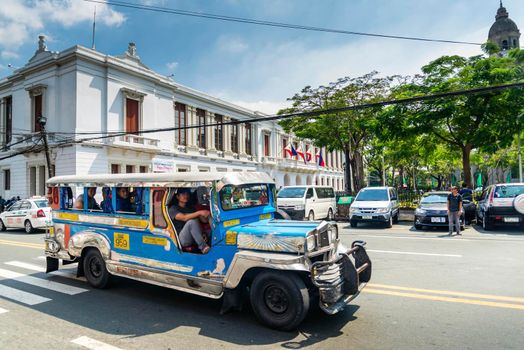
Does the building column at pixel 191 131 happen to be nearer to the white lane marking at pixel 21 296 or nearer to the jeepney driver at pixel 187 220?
the white lane marking at pixel 21 296

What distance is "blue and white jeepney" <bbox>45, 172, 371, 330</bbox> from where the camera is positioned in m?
4.25

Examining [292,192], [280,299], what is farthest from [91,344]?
[292,192]

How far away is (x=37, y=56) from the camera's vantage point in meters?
27.5

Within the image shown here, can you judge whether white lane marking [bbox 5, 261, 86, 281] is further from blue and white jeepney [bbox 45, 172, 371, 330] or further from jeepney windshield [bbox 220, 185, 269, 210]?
jeepney windshield [bbox 220, 185, 269, 210]

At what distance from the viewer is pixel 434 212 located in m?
13.6

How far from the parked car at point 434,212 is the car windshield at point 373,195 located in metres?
1.75

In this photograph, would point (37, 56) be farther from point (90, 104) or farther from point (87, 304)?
point (87, 304)

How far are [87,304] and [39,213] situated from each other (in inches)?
495

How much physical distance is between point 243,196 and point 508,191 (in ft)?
41.3

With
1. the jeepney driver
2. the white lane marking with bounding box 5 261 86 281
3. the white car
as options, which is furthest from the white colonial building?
the jeepney driver

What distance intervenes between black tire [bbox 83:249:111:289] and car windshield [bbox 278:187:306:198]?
1214 centimetres

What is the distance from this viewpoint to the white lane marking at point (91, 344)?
3902mm

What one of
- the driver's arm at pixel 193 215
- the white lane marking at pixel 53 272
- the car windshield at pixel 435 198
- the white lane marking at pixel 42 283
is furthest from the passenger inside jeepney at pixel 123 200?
the car windshield at pixel 435 198

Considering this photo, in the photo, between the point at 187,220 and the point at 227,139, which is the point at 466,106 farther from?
the point at 227,139
